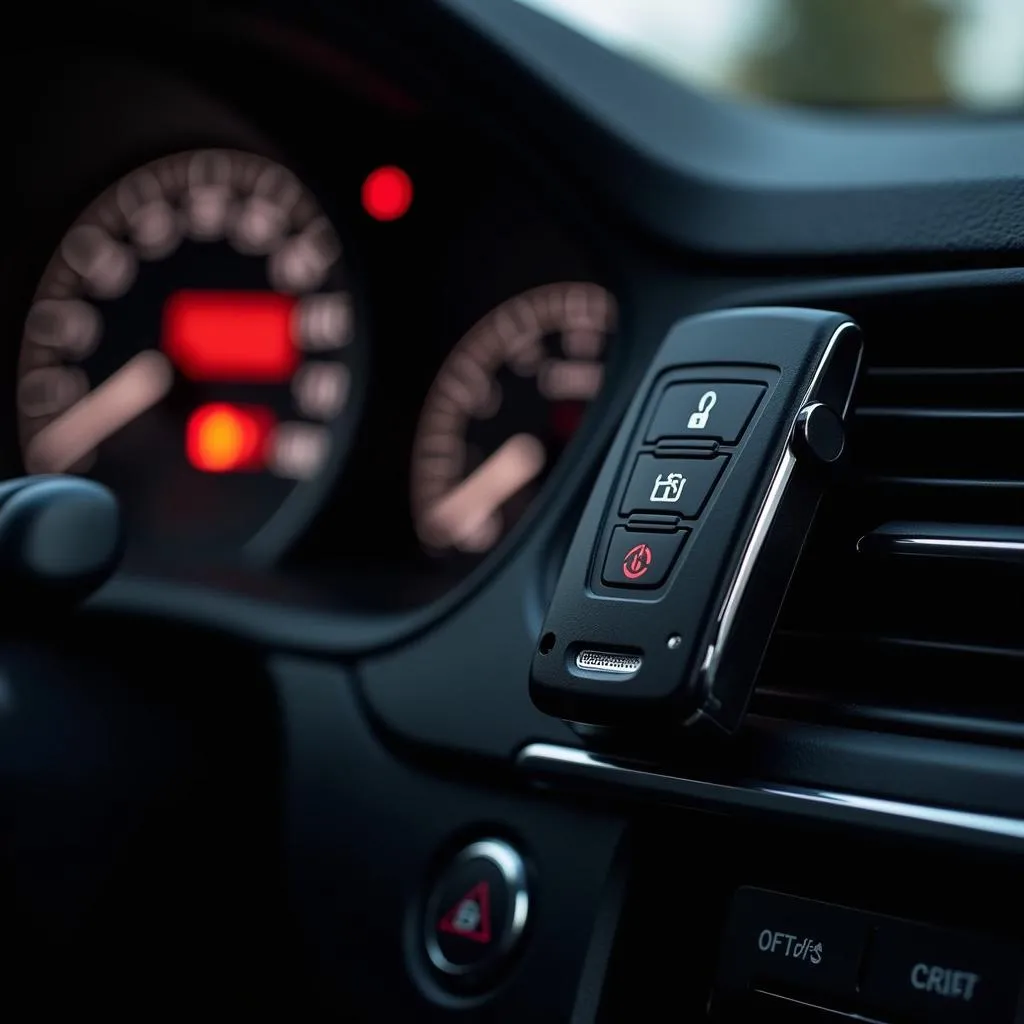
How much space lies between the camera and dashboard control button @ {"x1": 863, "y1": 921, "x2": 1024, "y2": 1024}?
72 centimetres

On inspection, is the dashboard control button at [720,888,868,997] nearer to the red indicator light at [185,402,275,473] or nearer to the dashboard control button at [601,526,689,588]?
the dashboard control button at [601,526,689,588]

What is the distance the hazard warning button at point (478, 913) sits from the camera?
92cm

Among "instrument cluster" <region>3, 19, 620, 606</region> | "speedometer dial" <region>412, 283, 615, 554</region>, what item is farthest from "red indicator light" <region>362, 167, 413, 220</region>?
"speedometer dial" <region>412, 283, 615, 554</region>

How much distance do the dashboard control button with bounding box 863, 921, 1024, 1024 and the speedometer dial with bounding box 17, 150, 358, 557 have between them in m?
1.17

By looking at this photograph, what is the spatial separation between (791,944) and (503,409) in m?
1.04

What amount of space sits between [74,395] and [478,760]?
1.15 m

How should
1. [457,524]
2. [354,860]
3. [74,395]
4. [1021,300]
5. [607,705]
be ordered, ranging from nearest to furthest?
[607,705] → [1021,300] → [354,860] → [457,524] → [74,395]

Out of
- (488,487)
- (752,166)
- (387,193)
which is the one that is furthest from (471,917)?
(387,193)

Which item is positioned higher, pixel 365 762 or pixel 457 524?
pixel 457 524

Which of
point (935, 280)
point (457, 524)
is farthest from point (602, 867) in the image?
point (457, 524)

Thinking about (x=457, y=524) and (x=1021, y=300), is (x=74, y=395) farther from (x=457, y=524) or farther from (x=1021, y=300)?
(x=1021, y=300)

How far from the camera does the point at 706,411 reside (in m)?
0.86

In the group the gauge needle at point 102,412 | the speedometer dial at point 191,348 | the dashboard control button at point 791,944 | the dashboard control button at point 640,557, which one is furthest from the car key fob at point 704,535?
the gauge needle at point 102,412

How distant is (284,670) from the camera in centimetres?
111
